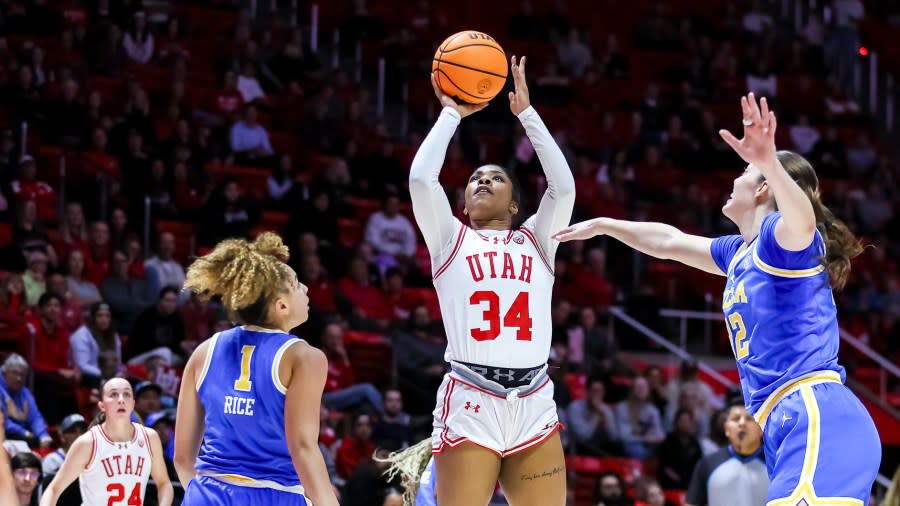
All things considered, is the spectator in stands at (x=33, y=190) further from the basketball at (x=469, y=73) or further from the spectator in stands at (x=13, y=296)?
the basketball at (x=469, y=73)

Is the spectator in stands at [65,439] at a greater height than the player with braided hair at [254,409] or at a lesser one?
lesser

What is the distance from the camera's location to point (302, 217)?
1320cm

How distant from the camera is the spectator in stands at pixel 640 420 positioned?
12.3 meters

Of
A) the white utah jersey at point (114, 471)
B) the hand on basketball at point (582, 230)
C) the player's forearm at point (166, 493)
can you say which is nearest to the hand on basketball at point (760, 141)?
the hand on basketball at point (582, 230)

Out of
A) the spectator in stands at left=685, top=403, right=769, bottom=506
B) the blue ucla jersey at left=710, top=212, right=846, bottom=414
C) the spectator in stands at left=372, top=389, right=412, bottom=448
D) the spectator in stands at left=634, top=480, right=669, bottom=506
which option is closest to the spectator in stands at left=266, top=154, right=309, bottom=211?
the spectator in stands at left=372, top=389, right=412, bottom=448

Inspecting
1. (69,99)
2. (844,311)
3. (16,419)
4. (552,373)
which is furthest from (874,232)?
(16,419)

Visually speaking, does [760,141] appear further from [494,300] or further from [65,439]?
[65,439]

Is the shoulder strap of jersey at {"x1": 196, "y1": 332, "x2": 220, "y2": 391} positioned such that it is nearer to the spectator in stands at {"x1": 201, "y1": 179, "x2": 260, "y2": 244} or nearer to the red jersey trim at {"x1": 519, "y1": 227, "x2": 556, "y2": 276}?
the red jersey trim at {"x1": 519, "y1": 227, "x2": 556, "y2": 276}

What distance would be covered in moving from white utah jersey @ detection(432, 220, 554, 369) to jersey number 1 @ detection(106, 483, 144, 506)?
3.54m

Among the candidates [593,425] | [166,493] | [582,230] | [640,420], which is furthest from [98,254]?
[582,230]

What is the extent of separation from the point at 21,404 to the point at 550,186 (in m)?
5.45

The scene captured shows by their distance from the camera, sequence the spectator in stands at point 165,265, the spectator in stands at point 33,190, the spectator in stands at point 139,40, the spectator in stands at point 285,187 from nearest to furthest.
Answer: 1. the spectator in stands at point 165,265
2. the spectator in stands at point 33,190
3. the spectator in stands at point 285,187
4. the spectator in stands at point 139,40

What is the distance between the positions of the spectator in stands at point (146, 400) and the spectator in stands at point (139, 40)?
5615 mm

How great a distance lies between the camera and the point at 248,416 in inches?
187
